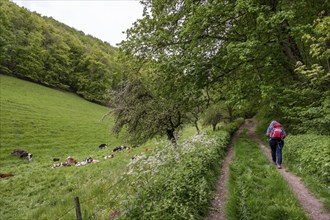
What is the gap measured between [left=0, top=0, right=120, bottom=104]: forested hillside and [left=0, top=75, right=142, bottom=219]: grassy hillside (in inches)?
376

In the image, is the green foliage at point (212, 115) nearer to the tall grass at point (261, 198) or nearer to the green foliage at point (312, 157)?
the green foliage at point (312, 157)

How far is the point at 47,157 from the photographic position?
850 inches

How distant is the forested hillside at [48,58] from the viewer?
2092 inches

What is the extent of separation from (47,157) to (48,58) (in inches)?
2031

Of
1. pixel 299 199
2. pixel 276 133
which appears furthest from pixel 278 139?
pixel 299 199

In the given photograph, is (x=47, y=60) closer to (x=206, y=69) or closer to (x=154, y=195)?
(x=206, y=69)

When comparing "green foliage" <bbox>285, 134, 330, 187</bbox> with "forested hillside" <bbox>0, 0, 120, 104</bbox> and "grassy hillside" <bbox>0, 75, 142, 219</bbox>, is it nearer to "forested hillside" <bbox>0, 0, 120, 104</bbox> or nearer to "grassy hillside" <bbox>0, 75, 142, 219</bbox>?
"grassy hillside" <bbox>0, 75, 142, 219</bbox>

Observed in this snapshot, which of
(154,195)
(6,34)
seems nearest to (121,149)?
Answer: (154,195)

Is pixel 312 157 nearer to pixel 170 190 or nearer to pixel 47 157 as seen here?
pixel 170 190

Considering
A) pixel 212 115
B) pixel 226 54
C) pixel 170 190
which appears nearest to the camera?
pixel 170 190

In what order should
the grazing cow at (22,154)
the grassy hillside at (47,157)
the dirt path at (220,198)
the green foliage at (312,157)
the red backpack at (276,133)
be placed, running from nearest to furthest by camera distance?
the dirt path at (220,198), the green foliage at (312,157), the grassy hillside at (47,157), the red backpack at (276,133), the grazing cow at (22,154)

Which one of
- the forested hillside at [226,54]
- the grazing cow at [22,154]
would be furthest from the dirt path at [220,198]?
the grazing cow at [22,154]

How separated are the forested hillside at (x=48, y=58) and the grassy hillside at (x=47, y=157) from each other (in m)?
9.55

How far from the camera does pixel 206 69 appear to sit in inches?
537
